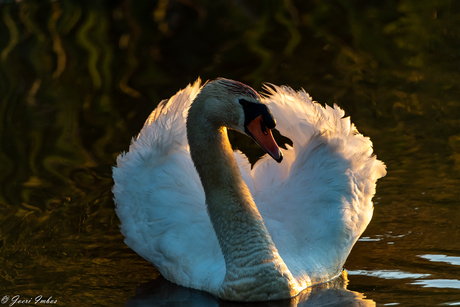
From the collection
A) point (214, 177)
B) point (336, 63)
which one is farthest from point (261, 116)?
point (336, 63)

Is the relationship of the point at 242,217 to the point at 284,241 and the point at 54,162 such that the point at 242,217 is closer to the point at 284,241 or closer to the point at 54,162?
A: the point at 284,241

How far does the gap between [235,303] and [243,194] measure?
2.55ft

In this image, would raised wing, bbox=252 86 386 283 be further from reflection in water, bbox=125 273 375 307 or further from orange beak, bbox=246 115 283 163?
orange beak, bbox=246 115 283 163

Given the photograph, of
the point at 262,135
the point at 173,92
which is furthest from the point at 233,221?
the point at 173,92

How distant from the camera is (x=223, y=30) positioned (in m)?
16.0

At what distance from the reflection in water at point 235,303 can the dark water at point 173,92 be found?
0.02 meters

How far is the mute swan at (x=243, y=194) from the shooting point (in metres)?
5.51

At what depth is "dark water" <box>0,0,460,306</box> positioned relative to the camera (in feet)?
20.5

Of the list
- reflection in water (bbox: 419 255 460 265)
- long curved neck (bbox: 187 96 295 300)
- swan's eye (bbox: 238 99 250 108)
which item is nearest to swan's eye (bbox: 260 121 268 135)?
swan's eye (bbox: 238 99 250 108)

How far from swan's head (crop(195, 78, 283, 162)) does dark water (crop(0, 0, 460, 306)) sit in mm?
1230

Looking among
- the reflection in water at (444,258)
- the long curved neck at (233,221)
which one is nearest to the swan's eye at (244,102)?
the long curved neck at (233,221)

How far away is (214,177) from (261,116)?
679mm

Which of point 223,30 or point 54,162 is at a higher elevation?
point 223,30

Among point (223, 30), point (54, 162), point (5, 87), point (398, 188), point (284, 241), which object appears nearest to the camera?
point (284, 241)
